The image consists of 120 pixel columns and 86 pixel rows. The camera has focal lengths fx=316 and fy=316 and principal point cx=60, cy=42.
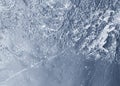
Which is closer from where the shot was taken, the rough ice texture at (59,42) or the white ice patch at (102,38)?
the rough ice texture at (59,42)

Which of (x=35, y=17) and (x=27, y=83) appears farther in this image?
(x=27, y=83)

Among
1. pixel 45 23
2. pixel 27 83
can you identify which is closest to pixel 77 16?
pixel 45 23

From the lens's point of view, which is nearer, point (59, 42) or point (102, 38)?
point (59, 42)

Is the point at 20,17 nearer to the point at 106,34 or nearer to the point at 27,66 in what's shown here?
the point at 27,66

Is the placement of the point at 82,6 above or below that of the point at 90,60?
above

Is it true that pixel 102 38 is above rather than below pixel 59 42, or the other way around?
below

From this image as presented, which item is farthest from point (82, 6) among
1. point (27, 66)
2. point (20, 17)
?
point (27, 66)

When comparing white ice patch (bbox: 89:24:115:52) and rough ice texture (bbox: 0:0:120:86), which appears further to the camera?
white ice patch (bbox: 89:24:115:52)

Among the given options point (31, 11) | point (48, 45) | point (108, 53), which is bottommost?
point (108, 53)
